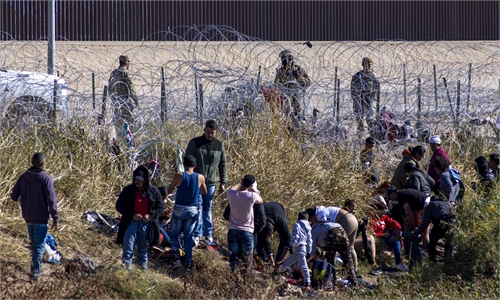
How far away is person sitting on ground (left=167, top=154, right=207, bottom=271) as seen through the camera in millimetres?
10133

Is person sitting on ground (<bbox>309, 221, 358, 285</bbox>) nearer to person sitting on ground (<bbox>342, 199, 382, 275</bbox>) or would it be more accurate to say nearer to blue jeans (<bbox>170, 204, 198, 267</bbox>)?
person sitting on ground (<bbox>342, 199, 382, 275</bbox>)

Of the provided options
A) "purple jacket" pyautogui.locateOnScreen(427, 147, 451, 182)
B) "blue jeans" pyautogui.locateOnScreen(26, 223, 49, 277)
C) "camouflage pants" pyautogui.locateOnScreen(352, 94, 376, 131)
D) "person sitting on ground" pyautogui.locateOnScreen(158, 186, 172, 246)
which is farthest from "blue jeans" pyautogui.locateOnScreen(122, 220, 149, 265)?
"camouflage pants" pyautogui.locateOnScreen(352, 94, 376, 131)

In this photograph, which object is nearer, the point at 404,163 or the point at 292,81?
the point at 404,163

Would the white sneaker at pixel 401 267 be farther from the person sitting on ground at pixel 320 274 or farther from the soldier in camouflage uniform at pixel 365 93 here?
the soldier in camouflage uniform at pixel 365 93

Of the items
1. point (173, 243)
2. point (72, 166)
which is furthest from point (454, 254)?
point (72, 166)

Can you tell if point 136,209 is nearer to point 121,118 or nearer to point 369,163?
point 121,118

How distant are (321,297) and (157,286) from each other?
1974 millimetres

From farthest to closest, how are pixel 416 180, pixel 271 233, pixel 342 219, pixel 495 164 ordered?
pixel 495 164
pixel 416 180
pixel 342 219
pixel 271 233

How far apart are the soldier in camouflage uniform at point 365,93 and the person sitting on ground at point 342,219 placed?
3.06m

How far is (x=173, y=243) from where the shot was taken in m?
10.4

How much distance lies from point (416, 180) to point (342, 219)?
143 centimetres

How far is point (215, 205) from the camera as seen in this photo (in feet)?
39.7

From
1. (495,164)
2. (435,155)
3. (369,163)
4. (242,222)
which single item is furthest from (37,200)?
(495,164)

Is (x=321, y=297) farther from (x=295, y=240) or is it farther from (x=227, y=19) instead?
(x=227, y=19)
